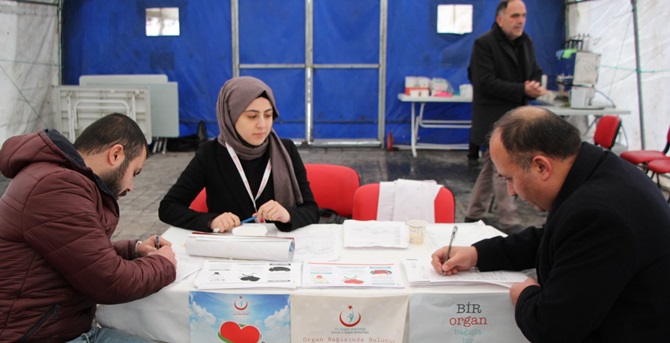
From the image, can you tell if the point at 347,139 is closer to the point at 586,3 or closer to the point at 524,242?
the point at 586,3

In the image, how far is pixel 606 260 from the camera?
1479 mm

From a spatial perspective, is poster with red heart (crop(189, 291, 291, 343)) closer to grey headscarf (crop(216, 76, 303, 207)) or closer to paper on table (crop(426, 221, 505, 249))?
paper on table (crop(426, 221, 505, 249))

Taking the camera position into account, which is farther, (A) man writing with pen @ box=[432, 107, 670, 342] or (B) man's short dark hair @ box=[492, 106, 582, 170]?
(B) man's short dark hair @ box=[492, 106, 582, 170]

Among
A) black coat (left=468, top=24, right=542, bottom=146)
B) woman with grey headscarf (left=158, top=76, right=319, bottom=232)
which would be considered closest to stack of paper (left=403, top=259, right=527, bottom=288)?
woman with grey headscarf (left=158, top=76, right=319, bottom=232)

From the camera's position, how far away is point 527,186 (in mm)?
1688

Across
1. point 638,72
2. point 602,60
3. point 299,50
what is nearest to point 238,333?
point 638,72

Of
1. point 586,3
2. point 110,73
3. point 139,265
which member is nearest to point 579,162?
point 139,265

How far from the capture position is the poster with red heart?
187cm

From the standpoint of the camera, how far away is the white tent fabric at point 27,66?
716 centimetres

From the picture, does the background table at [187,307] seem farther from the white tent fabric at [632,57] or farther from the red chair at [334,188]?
the white tent fabric at [632,57]

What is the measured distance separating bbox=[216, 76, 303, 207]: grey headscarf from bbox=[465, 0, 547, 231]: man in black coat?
2272 millimetres

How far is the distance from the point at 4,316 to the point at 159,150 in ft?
24.2

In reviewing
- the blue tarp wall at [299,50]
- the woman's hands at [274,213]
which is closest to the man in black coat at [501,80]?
the woman's hands at [274,213]

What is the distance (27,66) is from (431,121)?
5498 mm
